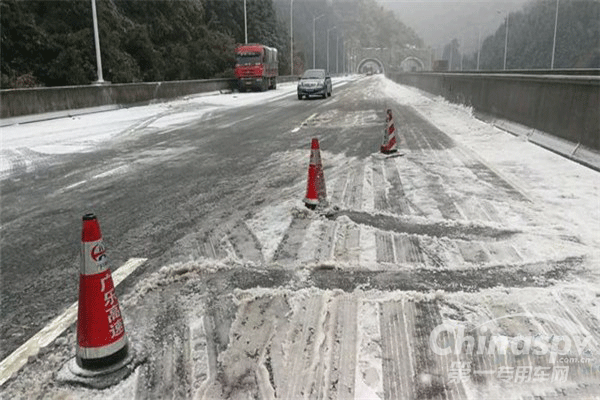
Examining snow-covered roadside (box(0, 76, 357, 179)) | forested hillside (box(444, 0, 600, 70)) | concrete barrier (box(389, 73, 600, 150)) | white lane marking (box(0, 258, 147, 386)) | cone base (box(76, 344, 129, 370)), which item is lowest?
white lane marking (box(0, 258, 147, 386))

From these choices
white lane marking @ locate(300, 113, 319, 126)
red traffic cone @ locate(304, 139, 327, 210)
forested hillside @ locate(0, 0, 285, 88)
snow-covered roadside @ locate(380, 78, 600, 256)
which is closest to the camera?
snow-covered roadside @ locate(380, 78, 600, 256)

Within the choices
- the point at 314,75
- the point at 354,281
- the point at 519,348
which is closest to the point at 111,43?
the point at 314,75

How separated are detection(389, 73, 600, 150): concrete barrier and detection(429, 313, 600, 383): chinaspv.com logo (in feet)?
22.1

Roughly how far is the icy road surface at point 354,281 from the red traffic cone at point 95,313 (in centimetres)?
20

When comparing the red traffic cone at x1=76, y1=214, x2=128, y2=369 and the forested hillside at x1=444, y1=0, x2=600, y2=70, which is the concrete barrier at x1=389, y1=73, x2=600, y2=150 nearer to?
the red traffic cone at x1=76, y1=214, x2=128, y2=369

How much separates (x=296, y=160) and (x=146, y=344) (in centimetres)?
705

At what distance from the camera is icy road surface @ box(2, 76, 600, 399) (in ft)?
→ 10.1

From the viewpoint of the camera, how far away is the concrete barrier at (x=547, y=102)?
372 inches

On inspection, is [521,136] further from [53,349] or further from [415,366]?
[53,349]

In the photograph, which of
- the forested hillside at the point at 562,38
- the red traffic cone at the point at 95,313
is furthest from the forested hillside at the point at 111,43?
the forested hillside at the point at 562,38

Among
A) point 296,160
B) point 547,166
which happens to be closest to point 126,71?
point 296,160

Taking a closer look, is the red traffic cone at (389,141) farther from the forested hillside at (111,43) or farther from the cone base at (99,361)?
the forested hillside at (111,43)

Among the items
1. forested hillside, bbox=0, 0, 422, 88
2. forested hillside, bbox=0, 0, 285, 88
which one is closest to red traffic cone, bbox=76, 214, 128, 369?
forested hillside, bbox=0, 0, 422, 88

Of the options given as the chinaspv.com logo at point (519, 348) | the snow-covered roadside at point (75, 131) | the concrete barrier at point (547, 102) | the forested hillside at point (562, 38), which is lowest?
the chinaspv.com logo at point (519, 348)
